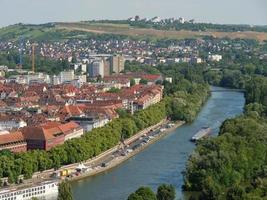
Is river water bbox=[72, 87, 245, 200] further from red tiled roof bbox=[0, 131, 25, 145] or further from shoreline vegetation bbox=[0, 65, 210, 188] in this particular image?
red tiled roof bbox=[0, 131, 25, 145]

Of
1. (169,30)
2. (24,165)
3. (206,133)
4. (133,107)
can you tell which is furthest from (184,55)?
(24,165)

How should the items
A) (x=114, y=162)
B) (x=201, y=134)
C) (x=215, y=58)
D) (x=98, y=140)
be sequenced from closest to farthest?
(x=114, y=162) → (x=98, y=140) → (x=201, y=134) → (x=215, y=58)

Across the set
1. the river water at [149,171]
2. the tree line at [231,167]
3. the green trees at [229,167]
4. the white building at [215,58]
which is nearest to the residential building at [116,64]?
the white building at [215,58]

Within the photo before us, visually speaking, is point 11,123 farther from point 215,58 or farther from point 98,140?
point 215,58

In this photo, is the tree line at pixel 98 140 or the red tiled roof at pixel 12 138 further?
the red tiled roof at pixel 12 138

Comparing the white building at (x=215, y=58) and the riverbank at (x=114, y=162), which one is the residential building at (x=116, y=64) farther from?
the riverbank at (x=114, y=162)

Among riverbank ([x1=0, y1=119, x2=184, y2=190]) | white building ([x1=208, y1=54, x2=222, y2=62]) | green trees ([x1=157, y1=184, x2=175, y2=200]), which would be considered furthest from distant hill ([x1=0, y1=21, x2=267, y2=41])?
green trees ([x1=157, y1=184, x2=175, y2=200])

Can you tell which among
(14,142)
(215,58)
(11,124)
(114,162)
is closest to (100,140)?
(114,162)
